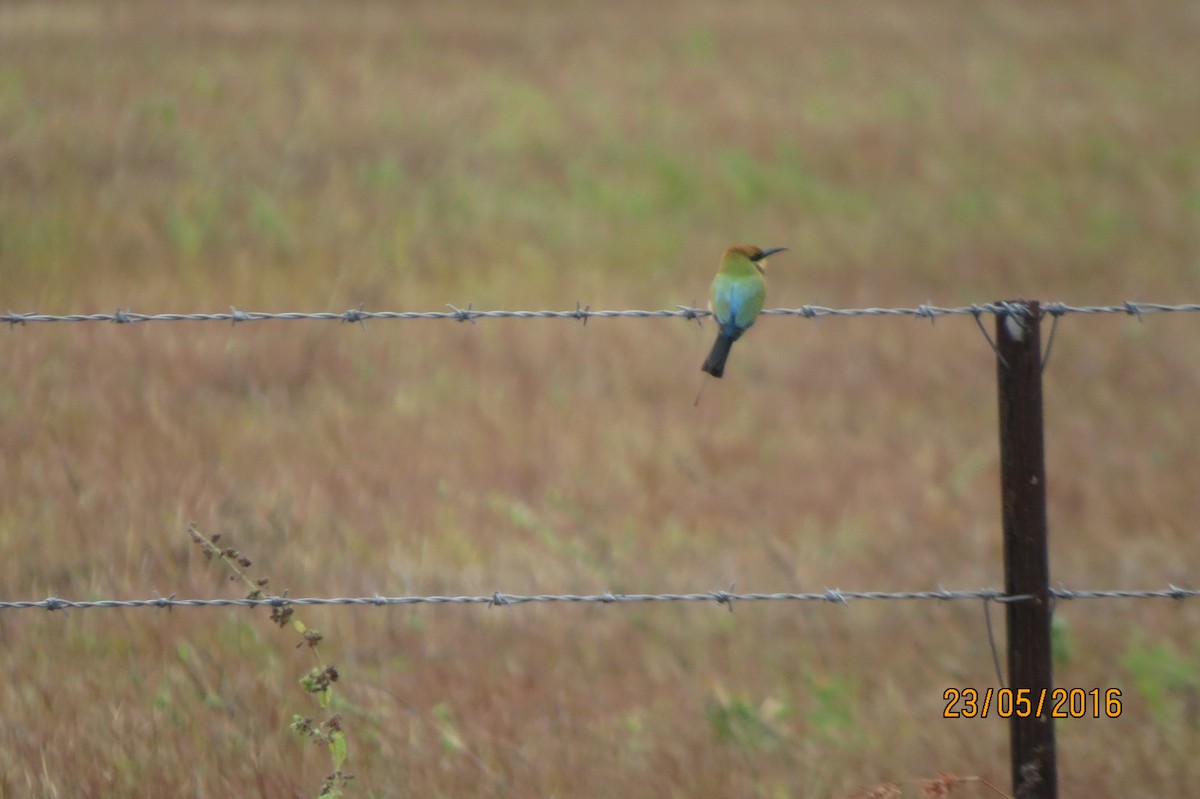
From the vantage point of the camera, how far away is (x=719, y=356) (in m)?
3.89

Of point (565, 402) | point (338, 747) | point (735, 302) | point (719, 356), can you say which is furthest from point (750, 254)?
point (565, 402)

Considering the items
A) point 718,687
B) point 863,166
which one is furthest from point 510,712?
point 863,166

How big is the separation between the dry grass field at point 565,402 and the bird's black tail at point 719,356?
4.01 ft

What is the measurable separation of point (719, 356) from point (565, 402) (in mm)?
4344

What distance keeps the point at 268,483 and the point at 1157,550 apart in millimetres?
4333

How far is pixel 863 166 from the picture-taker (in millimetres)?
13961

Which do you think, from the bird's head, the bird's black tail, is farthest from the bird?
the bird's head

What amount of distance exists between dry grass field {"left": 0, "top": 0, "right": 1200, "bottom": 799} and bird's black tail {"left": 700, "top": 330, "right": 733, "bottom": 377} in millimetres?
1223

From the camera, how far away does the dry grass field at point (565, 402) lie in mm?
4312

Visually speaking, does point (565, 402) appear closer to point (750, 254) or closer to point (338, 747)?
point (750, 254)

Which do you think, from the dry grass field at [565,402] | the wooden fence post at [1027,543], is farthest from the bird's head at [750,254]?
the dry grass field at [565,402]

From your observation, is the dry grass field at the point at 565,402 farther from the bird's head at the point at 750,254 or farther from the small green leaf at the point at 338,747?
the bird's head at the point at 750,254

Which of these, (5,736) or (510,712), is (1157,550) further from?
(5,736)

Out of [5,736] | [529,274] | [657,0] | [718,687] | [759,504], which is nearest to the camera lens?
[5,736]
